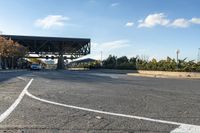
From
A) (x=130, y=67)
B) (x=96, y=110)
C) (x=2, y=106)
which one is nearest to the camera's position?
(x=96, y=110)

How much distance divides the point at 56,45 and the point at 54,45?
716mm

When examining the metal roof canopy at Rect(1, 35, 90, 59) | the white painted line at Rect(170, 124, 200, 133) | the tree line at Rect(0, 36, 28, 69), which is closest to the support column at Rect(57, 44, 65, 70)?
the metal roof canopy at Rect(1, 35, 90, 59)

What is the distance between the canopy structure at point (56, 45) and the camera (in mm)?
106375

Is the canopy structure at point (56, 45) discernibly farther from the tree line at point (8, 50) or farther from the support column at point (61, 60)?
the tree line at point (8, 50)

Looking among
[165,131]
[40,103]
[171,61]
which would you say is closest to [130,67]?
[171,61]

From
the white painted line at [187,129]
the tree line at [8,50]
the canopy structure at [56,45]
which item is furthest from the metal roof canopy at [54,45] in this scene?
the white painted line at [187,129]

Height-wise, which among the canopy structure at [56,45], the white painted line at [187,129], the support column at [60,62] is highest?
the canopy structure at [56,45]

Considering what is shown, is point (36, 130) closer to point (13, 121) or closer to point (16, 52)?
point (13, 121)

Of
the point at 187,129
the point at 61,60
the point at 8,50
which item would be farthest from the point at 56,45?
the point at 187,129

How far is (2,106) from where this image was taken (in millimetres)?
11078

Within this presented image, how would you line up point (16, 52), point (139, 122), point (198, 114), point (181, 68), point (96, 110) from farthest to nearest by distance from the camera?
1. point (16, 52)
2. point (181, 68)
3. point (96, 110)
4. point (198, 114)
5. point (139, 122)

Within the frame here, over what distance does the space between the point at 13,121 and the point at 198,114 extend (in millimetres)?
4371

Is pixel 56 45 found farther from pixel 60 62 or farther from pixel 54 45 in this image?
pixel 60 62

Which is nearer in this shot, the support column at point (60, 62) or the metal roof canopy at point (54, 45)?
the metal roof canopy at point (54, 45)
